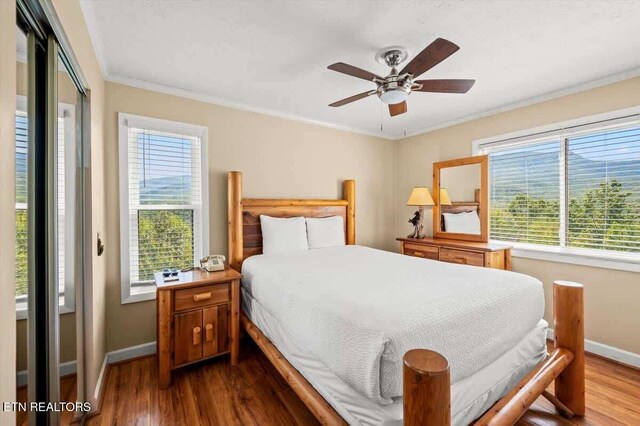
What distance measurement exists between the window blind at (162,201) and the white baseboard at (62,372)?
1.08m

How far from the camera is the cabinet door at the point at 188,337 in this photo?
84.7 inches

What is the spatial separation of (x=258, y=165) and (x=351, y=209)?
54.5 inches

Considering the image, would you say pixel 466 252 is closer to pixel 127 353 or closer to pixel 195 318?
pixel 195 318

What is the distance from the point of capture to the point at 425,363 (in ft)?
2.95

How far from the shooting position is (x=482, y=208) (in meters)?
3.28

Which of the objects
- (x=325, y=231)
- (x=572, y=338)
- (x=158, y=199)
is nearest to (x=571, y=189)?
(x=572, y=338)

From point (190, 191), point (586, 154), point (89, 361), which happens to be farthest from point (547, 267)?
point (89, 361)

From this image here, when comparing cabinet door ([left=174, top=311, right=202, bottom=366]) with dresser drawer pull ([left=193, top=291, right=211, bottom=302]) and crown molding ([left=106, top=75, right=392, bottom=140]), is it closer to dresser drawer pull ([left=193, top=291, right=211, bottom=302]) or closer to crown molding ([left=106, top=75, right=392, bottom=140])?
dresser drawer pull ([left=193, top=291, right=211, bottom=302])

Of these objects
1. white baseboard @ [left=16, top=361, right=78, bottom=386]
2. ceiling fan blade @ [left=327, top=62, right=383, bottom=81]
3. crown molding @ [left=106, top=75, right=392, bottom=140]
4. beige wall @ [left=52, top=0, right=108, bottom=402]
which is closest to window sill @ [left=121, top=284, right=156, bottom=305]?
beige wall @ [left=52, top=0, right=108, bottom=402]

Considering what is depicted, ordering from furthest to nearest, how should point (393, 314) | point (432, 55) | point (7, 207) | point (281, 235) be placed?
point (281, 235) → point (432, 55) → point (393, 314) → point (7, 207)

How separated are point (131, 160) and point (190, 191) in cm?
56

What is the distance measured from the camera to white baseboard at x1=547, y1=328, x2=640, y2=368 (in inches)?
92.1

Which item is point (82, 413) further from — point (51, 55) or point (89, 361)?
Result: point (51, 55)

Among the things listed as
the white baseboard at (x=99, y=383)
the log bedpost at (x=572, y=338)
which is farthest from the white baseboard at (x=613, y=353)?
the white baseboard at (x=99, y=383)
